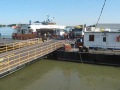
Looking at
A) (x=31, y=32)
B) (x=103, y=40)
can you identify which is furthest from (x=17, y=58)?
(x=31, y=32)

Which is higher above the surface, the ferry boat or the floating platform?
the ferry boat

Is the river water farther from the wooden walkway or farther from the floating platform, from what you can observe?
the wooden walkway

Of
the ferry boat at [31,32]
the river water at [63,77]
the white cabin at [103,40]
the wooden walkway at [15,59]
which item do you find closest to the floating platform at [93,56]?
the river water at [63,77]

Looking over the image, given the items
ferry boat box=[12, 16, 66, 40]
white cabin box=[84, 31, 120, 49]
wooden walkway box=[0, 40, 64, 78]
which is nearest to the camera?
wooden walkway box=[0, 40, 64, 78]

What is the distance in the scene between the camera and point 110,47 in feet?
91.8

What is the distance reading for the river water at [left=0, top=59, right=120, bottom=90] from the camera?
1758 cm

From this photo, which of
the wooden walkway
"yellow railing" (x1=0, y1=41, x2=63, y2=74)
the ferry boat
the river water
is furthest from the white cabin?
the ferry boat

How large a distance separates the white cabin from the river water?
4369 mm

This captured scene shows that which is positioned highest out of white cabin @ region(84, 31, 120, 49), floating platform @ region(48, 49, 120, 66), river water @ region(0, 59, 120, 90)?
white cabin @ region(84, 31, 120, 49)

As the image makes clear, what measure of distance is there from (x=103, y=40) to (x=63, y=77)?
1043 centimetres

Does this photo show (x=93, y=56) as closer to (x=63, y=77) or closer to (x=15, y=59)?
(x=63, y=77)

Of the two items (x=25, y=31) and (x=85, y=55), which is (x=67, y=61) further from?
(x=25, y=31)

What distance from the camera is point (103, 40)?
28391 millimetres

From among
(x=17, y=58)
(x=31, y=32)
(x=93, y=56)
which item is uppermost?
(x=31, y=32)
